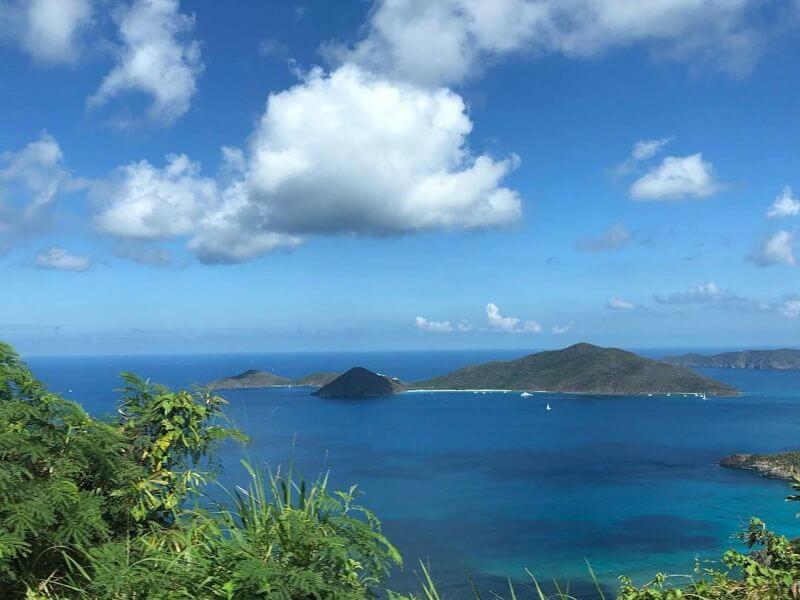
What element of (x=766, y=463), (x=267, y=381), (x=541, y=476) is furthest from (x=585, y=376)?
(x=541, y=476)

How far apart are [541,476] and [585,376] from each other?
245 ft

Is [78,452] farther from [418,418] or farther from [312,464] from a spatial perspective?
A: [418,418]

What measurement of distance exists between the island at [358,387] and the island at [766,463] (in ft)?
230

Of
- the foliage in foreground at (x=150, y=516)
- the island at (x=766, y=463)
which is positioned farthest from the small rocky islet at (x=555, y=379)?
the foliage in foreground at (x=150, y=516)

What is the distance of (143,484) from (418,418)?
82410 mm

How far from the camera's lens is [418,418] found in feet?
277

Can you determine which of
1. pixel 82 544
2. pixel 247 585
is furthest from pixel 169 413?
pixel 247 585

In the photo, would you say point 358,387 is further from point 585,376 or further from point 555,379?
point 585,376

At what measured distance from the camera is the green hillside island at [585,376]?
113875mm

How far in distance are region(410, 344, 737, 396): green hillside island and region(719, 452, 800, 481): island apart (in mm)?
60636

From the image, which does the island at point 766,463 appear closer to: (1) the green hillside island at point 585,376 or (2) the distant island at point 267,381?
(1) the green hillside island at point 585,376

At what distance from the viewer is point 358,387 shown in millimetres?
115875

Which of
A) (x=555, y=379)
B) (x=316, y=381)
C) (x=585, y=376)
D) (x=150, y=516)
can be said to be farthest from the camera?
(x=316, y=381)

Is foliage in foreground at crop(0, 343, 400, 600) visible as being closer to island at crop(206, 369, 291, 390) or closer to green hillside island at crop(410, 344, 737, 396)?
green hillside island at crop(410, 344, 737, 396)
